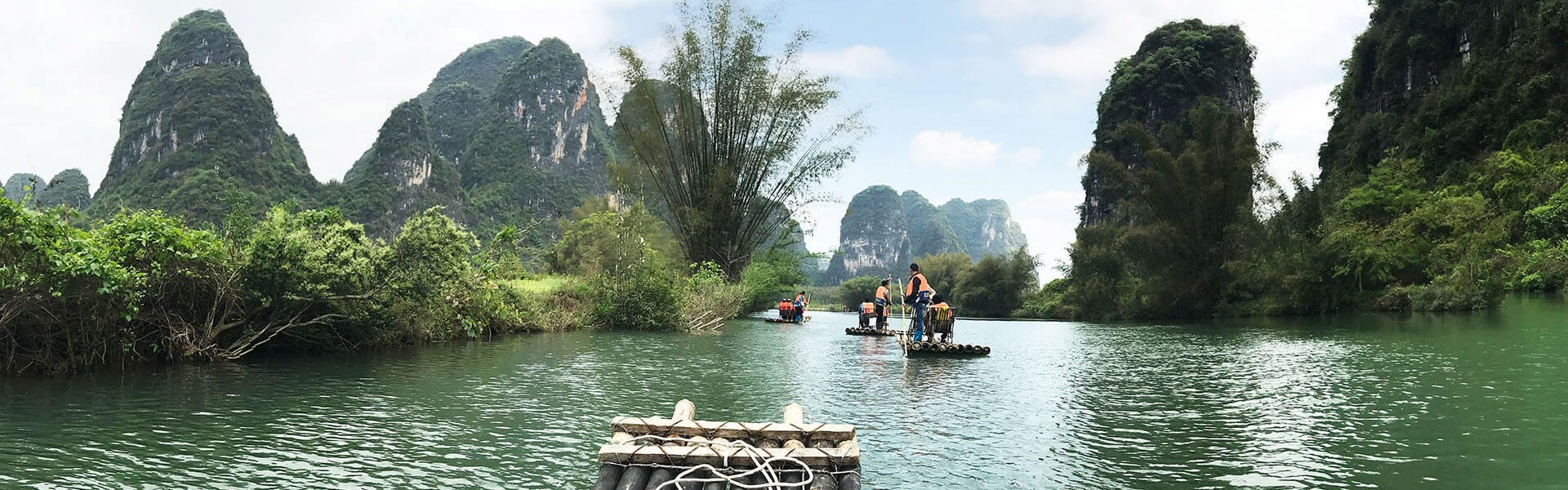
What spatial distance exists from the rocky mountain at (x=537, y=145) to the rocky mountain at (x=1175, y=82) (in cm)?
6745

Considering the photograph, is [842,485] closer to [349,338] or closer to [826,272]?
[349,338]

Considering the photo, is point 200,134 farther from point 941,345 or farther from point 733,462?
point 733,462

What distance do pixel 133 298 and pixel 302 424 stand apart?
452 cm

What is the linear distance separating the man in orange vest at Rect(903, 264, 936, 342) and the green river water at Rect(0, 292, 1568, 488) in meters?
1.34

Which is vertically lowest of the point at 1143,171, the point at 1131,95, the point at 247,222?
the point at 247,222

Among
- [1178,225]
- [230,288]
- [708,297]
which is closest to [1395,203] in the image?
[1178,225]

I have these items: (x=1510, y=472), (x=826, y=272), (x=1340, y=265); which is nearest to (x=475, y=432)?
(x=1510, y=472)

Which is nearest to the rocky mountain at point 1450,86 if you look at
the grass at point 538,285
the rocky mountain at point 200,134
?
the grass at point 538,285

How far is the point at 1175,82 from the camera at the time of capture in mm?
77375

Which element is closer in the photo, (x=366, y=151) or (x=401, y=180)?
(x=401, y=180)

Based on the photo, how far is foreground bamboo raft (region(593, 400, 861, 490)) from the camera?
5387mm

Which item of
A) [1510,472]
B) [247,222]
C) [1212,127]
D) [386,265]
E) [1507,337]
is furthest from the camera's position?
[1212,127]

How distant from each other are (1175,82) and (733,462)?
3160 inches

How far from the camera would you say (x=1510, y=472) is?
21.9 ft
